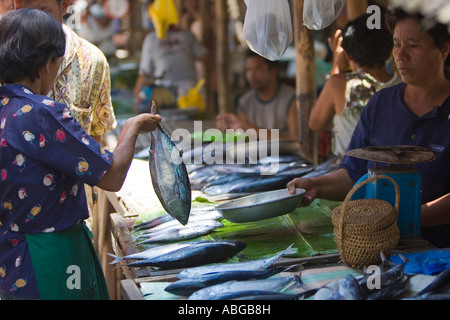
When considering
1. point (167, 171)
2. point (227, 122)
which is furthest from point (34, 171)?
point (227, 122)

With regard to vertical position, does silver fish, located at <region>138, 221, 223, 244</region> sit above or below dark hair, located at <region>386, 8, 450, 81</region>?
below

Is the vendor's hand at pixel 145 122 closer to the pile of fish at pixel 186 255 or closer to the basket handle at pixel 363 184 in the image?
the pile of fish at pixel 186 255

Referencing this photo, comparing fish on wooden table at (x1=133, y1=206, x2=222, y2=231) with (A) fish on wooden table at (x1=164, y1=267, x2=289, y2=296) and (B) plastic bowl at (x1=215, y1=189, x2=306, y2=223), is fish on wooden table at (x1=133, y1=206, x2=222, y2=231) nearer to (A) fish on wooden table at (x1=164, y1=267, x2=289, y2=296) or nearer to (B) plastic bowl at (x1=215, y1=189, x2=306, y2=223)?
(B) plastic bowl at (x1=215, y1=189, x2=306, y2=223)

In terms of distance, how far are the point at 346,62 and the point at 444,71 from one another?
2.20 m

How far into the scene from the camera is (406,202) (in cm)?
279

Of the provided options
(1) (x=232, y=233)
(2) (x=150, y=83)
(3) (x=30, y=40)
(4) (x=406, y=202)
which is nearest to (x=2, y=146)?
(3) (x=30, y=40)

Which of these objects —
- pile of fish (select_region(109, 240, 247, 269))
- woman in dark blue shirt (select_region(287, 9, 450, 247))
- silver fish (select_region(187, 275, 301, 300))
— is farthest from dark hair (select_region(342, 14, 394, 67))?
silver fish (select_region(187, 275, 301, 300))

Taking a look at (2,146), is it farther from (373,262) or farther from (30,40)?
(373,262)

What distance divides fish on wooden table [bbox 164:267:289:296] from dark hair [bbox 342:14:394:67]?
2738 millimetres

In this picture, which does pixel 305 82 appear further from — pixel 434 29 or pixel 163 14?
pixel 163 14

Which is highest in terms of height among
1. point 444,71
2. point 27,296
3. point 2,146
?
point 444,71

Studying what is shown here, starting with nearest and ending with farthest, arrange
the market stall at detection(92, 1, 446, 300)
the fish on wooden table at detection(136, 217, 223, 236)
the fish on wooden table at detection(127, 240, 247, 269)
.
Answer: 1. the market stall at detection(92, 1, 446, 300)
2. the fish on wooden table at detection(127, 240, 247, 269)
3. the fish on wooden table at detection(136, 217, 223, 236)

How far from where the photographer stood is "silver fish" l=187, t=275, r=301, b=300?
227 centimetres

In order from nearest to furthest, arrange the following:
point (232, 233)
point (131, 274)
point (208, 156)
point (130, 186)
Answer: point (131, 274) < point (232, 233) < point (130, 186) < point (208, 156)
